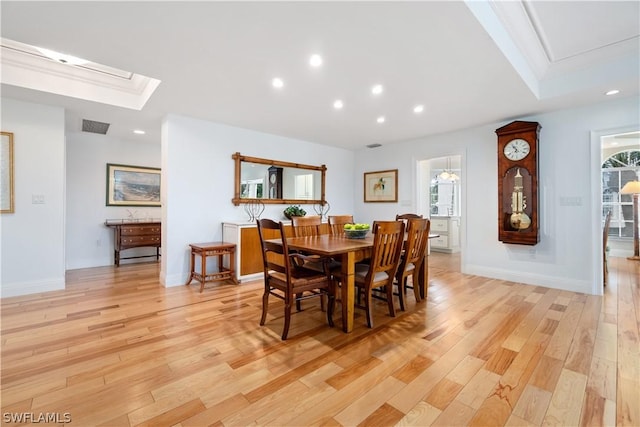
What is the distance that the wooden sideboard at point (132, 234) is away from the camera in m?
4.80

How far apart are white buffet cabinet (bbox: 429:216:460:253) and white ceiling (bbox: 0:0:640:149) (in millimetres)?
3221

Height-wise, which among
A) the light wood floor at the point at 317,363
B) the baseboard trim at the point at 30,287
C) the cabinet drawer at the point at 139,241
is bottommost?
the light wood floor at the point at 317,363

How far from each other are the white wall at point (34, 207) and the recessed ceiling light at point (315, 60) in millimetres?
3342

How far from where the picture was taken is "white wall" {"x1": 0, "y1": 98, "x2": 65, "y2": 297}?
130 inches

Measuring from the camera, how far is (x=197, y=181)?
4.10m

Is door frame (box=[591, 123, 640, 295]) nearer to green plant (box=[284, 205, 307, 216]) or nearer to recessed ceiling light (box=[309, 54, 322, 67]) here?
recessed ceiling light (box=[309, 54, 322, 67])

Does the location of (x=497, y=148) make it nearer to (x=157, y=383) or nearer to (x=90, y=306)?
(x=157, y=383)

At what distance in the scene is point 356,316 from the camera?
9.21ft

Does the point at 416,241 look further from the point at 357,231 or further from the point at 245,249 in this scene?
the point at 245,249

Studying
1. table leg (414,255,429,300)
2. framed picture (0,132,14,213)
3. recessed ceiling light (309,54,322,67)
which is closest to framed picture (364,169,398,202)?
table leg (414,255,429,300)

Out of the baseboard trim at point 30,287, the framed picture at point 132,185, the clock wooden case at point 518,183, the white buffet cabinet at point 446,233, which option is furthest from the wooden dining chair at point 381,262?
the framed picture at point 132,185

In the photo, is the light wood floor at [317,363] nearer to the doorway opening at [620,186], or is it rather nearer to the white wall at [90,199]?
the white wall at [90,199]

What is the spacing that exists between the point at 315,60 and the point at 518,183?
3267mm

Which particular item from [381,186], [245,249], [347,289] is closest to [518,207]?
[381,186]
